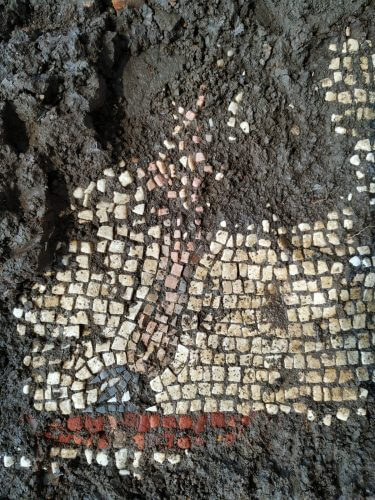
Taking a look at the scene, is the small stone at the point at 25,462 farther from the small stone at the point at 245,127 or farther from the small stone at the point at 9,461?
the small stone at the point at 245,127

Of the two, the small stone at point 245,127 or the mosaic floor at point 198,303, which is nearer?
the mosaic floor at point 198,303

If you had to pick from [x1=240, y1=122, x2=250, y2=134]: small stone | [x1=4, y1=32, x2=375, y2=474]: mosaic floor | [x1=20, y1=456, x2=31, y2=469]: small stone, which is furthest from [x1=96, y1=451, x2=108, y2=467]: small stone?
[x1=240, y1=122, x2=250, y2=134]: small stone

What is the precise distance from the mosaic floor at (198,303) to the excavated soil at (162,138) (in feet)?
0.26

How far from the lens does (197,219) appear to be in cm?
289

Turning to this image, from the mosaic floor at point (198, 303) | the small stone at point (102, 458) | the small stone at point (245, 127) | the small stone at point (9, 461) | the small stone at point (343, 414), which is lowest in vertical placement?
the small stone at point (9, 461)

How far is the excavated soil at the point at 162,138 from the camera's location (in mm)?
2697

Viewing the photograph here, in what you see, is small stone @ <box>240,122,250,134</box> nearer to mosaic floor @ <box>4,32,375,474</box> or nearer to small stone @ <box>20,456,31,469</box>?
mosaic floor @ <box>4,32,375,474</box>

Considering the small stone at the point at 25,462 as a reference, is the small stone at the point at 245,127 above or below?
above

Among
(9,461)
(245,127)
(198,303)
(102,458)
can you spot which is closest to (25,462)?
(9,461)

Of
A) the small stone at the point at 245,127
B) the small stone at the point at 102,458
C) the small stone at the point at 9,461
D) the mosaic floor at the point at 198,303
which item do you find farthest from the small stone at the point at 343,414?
the small stone at the point at 9,461

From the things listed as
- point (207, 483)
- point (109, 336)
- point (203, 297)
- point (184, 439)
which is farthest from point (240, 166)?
point (207, 483)

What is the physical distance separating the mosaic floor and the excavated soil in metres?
0.08

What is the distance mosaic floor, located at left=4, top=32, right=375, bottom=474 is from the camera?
2.78m

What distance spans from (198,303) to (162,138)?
103 centimetres
